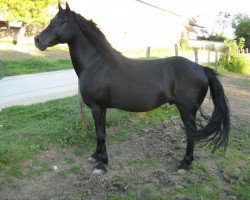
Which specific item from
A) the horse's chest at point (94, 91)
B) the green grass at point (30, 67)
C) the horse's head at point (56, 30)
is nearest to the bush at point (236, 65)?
the green grass at point (30, 67)

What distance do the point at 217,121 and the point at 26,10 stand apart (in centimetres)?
2378

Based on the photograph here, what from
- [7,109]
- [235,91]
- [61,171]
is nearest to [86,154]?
[61,171]

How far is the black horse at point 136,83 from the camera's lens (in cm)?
491

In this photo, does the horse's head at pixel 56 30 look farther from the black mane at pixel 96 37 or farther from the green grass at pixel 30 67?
the green grass at pixel 30 67

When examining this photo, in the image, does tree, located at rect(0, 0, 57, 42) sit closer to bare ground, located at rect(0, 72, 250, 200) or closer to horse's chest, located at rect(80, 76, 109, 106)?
bare ground, located at rect(0, 72, 250, 200)

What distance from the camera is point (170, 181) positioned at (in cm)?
492

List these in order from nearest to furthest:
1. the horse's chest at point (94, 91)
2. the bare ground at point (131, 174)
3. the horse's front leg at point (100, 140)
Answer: the bare ground at point (131, 174) → the horse's chest at point (94, 91) → the horse's front leg at point (100, 140)

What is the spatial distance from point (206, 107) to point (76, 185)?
5.51 metres

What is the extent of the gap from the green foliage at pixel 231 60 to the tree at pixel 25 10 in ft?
44.8

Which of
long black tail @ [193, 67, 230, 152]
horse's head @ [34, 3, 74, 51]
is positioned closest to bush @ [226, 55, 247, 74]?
long black tail @ [193, 67, 230, 152]

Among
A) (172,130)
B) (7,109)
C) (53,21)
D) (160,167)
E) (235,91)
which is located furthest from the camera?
(235,91)

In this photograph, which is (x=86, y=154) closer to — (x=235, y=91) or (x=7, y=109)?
(x=7, y=109)

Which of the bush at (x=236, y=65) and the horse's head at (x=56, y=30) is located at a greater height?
the horse's head at (x=56, y=30)

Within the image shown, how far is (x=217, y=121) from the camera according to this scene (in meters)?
4.98
